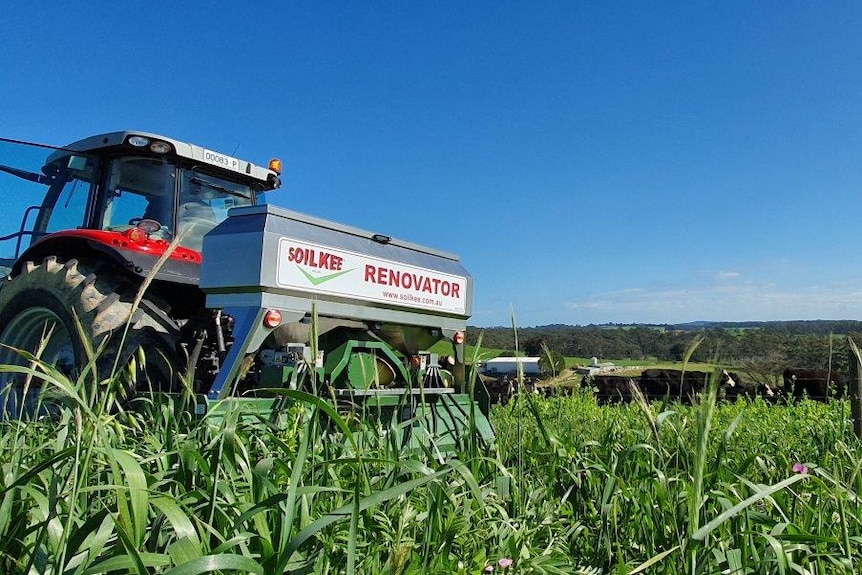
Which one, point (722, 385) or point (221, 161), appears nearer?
point (221, 161)

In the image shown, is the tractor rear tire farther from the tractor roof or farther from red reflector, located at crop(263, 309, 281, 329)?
the tractor roof

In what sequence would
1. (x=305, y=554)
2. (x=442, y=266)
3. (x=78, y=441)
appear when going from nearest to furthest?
(x=78, y=441) < (x=305, y=554) < (x=442, y=266)

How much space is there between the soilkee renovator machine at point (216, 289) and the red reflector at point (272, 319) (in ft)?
0.04

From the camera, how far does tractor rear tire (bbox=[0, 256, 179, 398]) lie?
4.26 metres

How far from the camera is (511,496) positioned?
231 cm

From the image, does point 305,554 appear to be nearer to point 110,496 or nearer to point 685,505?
point 110,496

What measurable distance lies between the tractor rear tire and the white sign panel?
3.08 feet

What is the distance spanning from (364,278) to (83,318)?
1757 millimetres

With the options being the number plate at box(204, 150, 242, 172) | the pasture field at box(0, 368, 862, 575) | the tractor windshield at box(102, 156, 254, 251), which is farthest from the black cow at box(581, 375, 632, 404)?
the pasture field at box(0, 368, 862, 575)

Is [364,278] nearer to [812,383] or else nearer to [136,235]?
[136,235]

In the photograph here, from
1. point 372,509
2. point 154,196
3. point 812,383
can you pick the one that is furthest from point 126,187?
point 812,383

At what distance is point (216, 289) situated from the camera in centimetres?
435

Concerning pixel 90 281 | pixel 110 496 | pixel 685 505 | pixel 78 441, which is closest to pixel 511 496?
pixel 685 505

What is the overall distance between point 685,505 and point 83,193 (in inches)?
199
